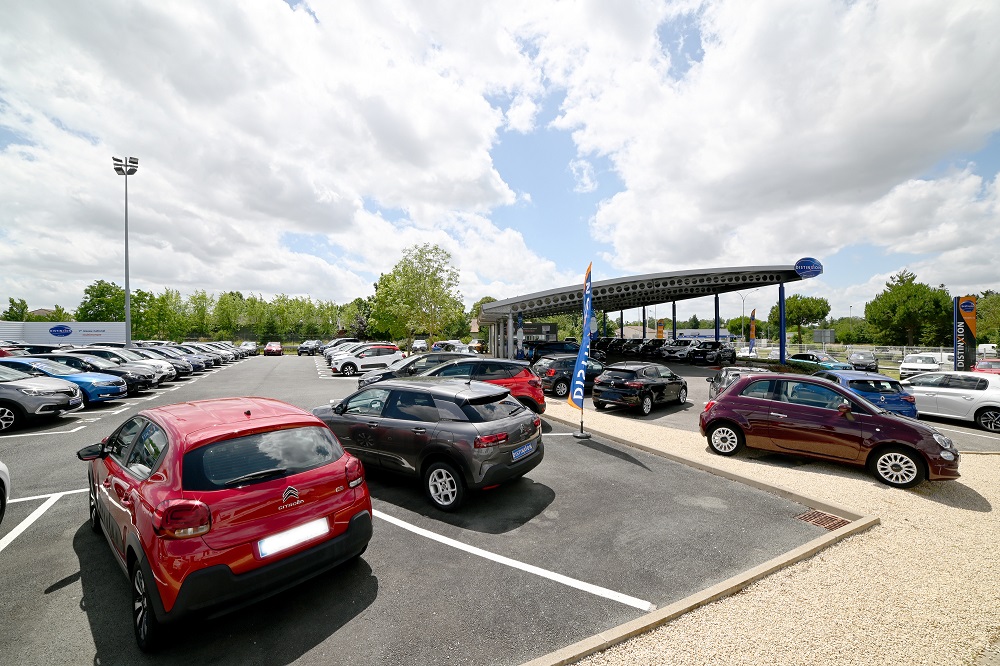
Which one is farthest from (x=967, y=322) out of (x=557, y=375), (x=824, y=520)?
(x=824, y=520)

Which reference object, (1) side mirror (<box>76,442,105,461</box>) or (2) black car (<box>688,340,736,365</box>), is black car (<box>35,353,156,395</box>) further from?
(2) black car (<box>688,340,736,365</box>)

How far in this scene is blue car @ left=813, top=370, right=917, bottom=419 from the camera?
1054 cm

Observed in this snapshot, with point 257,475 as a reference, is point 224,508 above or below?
below

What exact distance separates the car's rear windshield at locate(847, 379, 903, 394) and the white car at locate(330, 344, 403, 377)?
19.6 meters

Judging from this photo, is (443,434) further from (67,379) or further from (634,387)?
(67,379)

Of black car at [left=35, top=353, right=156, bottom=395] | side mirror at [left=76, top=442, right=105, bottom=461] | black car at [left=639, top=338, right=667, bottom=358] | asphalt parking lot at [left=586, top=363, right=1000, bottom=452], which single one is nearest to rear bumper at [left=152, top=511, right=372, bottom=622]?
side mirror at [left=76, top=442, right=105, bottom=461]

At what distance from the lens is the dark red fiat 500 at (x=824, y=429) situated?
621cm

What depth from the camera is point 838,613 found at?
338cm

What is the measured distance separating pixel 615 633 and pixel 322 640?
208cm

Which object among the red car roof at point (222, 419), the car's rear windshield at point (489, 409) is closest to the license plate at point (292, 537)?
the red car roof at point (222, 419)

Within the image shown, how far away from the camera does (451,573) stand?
4055 mm

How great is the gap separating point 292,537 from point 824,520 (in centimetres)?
567

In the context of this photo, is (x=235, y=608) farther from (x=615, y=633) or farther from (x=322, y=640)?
(x=615, y=633)

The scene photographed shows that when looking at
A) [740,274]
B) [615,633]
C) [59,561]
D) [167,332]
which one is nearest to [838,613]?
[615,633]
